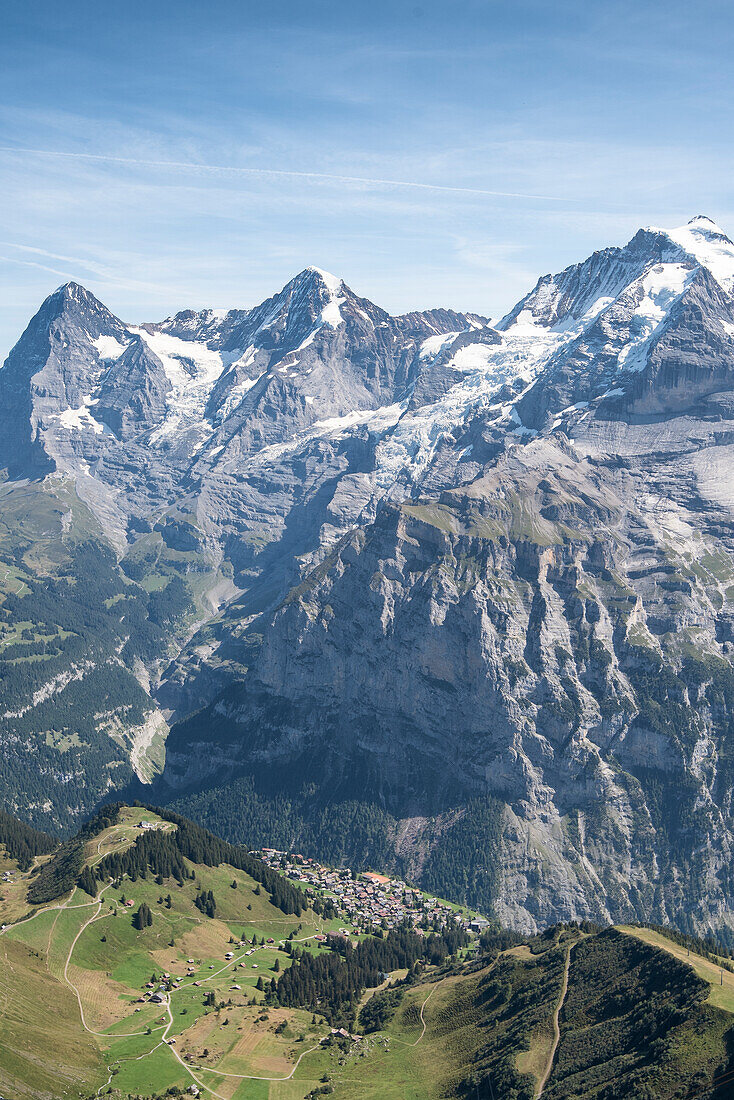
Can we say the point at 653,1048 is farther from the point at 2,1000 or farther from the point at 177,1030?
the point at 2,1000

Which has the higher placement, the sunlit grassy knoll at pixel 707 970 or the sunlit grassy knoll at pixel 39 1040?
the sunlit grassy knoll at pixel 707 970

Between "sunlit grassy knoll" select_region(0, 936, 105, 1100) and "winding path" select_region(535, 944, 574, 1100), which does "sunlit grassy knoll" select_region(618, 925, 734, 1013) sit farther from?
"sunlit grassy knoll" select_region(0, 936, 105, 1100)

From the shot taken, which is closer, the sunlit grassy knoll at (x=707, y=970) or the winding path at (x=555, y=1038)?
the sunlit grassy knoll at (x=707, y=970)

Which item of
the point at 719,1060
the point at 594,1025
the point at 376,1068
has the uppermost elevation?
the point at 719,1060

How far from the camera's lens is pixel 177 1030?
191 meters

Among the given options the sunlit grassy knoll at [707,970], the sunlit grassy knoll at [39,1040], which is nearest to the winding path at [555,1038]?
the sunlit grassy knoll at [707,970]

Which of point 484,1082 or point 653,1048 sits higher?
point 653,1048

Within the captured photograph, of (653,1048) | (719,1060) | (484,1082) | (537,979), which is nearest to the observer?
(719,1060)

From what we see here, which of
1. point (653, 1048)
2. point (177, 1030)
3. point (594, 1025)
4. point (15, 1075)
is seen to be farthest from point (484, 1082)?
point (15, 1075)

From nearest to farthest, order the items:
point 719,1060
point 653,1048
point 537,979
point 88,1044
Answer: point 719,1060
point 653,1048
point 88,1044
point 537,979

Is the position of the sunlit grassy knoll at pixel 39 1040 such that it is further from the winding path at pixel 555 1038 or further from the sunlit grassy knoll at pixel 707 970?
the sunlit grassy knoll at pixel 707 970

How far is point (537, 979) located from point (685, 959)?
32607 mm

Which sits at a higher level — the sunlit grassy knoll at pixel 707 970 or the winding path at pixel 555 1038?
the sunlit grassy knoll at pixel 707 970

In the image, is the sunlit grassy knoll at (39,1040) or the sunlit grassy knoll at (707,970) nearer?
the sunlit grassy knoll at (707,970)
